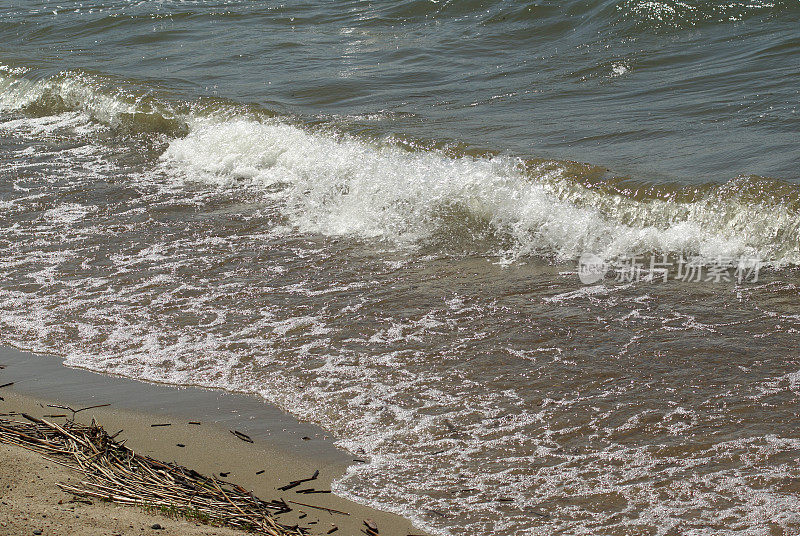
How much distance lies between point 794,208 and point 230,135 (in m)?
5.52

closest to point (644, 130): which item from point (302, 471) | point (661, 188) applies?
point (661, 188)

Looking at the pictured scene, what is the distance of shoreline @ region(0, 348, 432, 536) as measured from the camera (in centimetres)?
273

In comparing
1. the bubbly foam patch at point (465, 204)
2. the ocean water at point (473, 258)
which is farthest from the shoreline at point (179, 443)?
the bubbly foam patch at point (465, 204)

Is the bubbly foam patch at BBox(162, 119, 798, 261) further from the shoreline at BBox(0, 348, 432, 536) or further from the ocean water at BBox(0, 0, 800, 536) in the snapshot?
the shoreline at BBox(0, 348, 432, 536)

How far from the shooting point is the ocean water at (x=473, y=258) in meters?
3.39

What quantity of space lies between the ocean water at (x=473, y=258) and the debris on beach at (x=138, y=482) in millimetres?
512

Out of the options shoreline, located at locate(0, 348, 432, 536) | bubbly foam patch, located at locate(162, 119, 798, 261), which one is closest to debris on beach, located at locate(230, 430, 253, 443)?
shoreline, located at locate(0, 348, 432, 536)

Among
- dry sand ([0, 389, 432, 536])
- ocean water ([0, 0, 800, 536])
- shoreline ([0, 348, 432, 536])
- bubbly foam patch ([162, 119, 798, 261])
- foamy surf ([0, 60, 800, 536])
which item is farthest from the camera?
bubbly foam patch ([162, 119, 798, 261])

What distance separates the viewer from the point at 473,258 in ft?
18.8

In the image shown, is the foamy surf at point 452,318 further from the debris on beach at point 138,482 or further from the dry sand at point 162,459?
the debris on beach at point 138,482

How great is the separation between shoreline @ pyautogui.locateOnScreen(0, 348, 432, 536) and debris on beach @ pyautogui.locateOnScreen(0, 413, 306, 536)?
7cm

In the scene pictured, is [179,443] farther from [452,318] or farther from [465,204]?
[465,204]

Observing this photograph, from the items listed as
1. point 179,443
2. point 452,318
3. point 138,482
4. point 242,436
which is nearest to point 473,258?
point 452,318

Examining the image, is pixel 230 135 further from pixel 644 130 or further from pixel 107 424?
pixel 107 424
